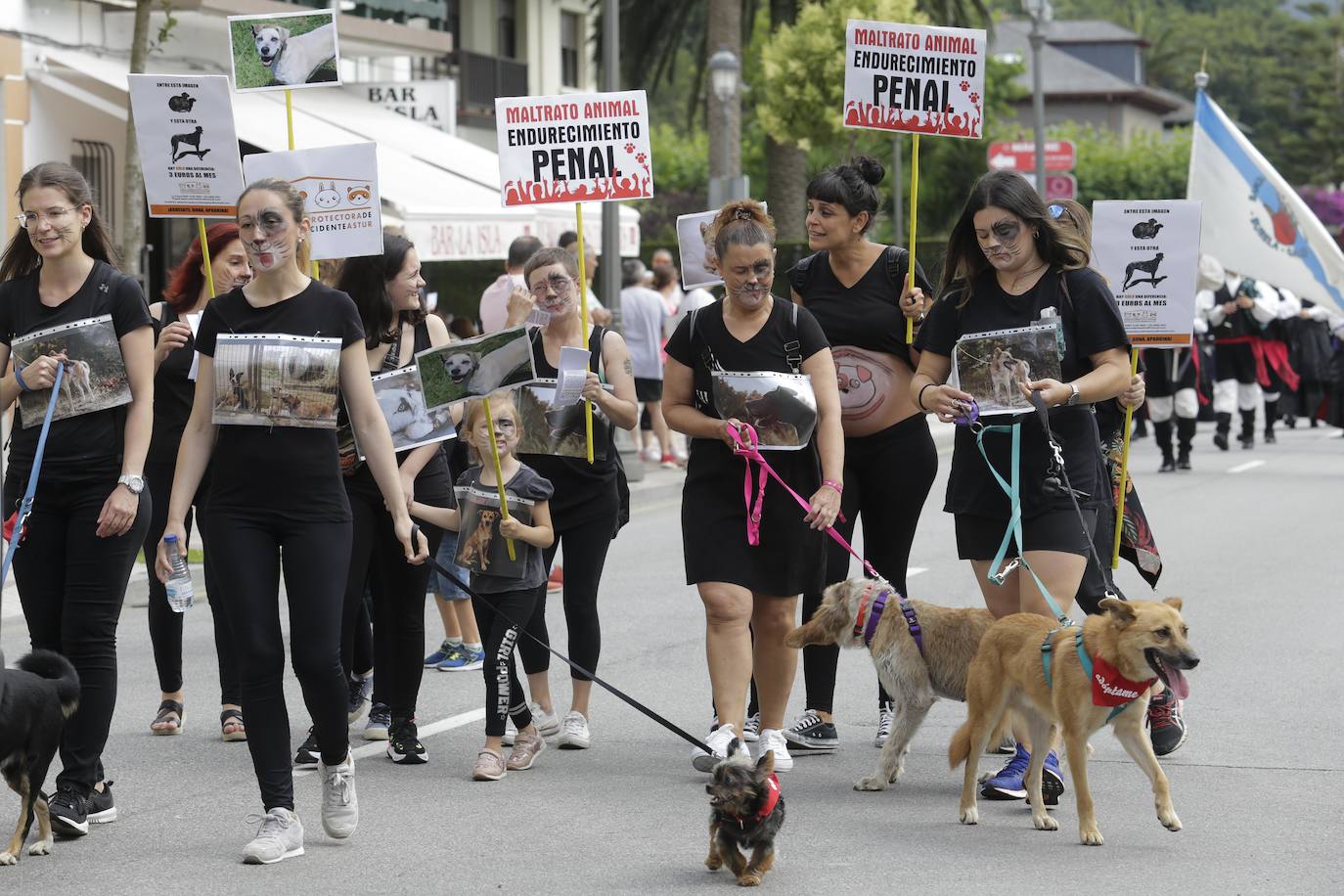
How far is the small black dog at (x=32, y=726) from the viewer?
5.51m

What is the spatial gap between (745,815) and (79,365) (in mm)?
2509

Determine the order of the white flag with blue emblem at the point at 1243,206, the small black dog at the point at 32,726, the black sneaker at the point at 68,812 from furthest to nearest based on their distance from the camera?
the white flag with blue emblem at the point at 1243,206
the black sneaker at the point at 68,812
the small black dog at the point at 32,726

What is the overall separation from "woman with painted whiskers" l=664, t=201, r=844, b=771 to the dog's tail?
2.05m

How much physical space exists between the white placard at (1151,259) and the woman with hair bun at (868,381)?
829 millimetres

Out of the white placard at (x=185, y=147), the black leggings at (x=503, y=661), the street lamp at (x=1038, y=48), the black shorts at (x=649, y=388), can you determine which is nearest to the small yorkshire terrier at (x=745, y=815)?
the black leggings at (x=503, y=661)

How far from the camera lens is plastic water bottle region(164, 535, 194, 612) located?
5.86m

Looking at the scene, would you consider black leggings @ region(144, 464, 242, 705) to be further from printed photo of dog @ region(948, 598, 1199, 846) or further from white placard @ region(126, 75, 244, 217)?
printed photo of dog @ region(948, 598, 1199, 846)

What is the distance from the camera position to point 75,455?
6047 millimetres

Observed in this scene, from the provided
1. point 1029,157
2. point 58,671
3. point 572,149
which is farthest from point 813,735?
point 1029,157

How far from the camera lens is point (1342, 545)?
44.7ft

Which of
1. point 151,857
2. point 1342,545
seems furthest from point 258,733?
point 1342,545

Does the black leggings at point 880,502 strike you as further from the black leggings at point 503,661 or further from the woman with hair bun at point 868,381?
the black leggings at point 503,661

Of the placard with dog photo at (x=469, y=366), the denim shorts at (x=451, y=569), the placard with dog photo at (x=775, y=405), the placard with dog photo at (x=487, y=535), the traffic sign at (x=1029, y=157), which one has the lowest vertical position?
the denim shorts at (x=451, y=569)

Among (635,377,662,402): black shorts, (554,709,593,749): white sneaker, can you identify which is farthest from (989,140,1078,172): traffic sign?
(554,709,593,749): white sneaker
